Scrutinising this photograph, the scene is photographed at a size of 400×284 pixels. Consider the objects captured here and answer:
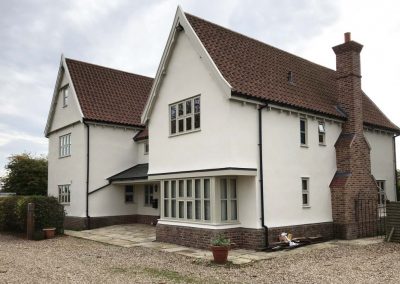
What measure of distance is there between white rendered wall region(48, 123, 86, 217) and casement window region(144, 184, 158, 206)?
369 cm

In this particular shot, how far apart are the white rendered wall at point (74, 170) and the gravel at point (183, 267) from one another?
323 inches

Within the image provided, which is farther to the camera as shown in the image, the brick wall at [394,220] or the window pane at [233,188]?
the brick wall at [394,220]

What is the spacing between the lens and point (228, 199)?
1645 cm

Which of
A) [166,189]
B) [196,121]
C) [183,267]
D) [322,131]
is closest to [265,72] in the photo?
[322,131]

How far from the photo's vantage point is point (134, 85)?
30188 millimetres

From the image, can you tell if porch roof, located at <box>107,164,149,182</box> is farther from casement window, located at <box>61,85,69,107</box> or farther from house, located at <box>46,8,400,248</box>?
casement window, located at <box>61,85,69,107</box>

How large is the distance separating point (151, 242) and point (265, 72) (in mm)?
8977

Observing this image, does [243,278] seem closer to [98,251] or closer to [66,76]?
[98,251]

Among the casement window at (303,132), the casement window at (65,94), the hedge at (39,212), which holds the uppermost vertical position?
the casement window at (65,94)

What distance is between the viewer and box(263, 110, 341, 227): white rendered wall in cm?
1675

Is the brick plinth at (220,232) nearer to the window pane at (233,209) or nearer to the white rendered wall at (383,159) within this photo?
the window pane at (233,209)

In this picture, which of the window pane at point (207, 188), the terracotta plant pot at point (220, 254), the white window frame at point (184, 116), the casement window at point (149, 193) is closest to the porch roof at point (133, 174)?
the casement window at point (149, 193)

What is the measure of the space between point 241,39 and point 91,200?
42.0 feet

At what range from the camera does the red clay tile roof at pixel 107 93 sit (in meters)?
26.1
